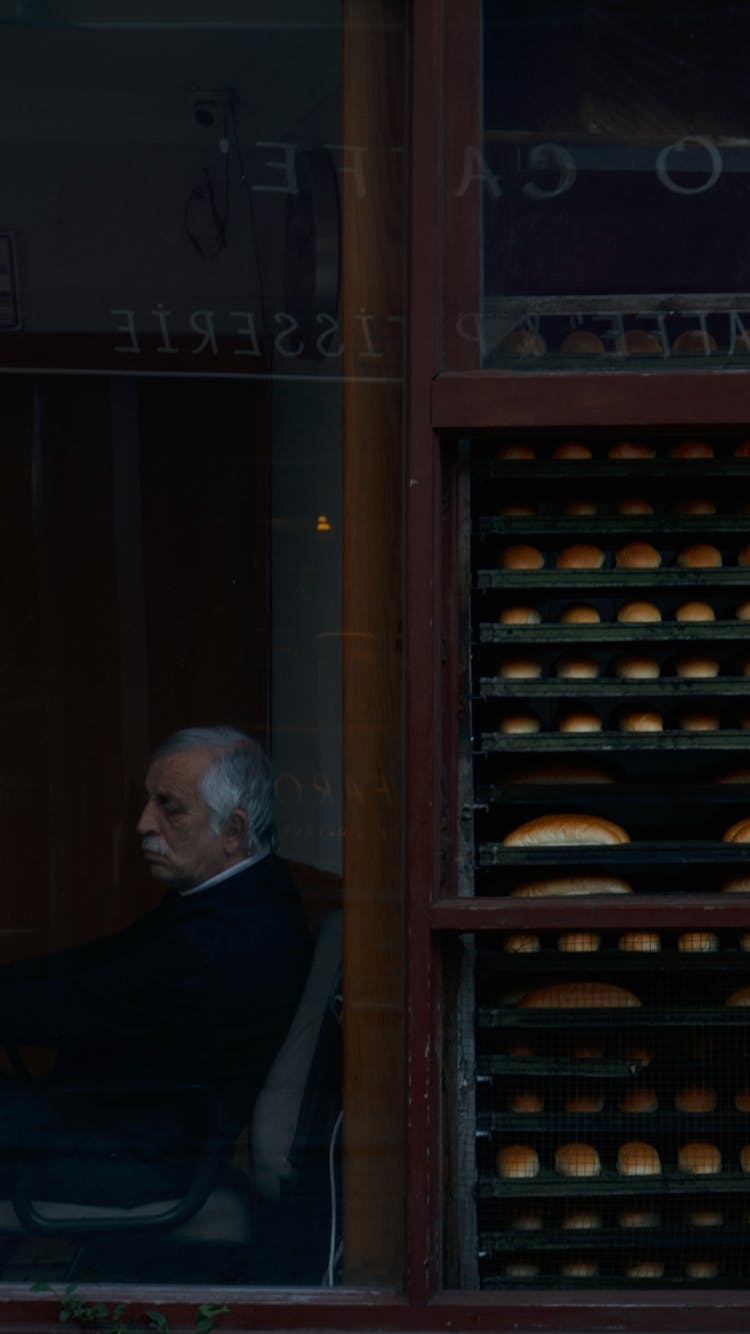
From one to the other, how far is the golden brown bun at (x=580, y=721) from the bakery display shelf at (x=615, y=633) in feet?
0.38

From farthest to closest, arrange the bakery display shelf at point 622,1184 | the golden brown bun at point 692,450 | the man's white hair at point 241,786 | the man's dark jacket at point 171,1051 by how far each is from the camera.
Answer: the man's white hair at point 241,786 < the man's dark jacket at point 171,1051 < the golden brown bun at point 692,450 < the bakery display shelf at point 622,1184

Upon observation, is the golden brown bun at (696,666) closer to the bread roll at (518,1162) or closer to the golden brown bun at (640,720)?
the golden brown bun at (640,720)

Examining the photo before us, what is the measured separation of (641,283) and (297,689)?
1005 mm

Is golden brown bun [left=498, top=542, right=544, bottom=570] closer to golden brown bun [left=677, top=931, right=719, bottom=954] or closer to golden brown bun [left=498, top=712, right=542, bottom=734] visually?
golden brown bun [left=498, top=712, right=542, bottom=734]

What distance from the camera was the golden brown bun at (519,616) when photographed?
8.86 feet

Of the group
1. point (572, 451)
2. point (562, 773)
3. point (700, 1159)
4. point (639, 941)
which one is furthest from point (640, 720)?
point (700, 1159)

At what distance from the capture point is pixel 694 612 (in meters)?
2.70

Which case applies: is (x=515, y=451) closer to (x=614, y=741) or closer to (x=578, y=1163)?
(x=614, y=741)

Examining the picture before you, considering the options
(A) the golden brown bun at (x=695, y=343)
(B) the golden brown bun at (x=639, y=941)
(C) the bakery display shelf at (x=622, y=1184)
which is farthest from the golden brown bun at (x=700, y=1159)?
(A) the golden brown bun at (x=695, y=343)

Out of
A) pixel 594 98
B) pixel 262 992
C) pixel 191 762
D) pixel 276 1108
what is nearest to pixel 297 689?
pixel 191 762

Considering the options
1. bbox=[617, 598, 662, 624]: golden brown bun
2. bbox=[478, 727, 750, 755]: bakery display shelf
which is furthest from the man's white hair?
bbox=[617, 598, 662, 624]: golden brown bun

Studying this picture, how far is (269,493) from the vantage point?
3189 millimetres

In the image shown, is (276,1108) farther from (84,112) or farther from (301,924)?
(84,112)

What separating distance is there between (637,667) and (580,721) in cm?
14
